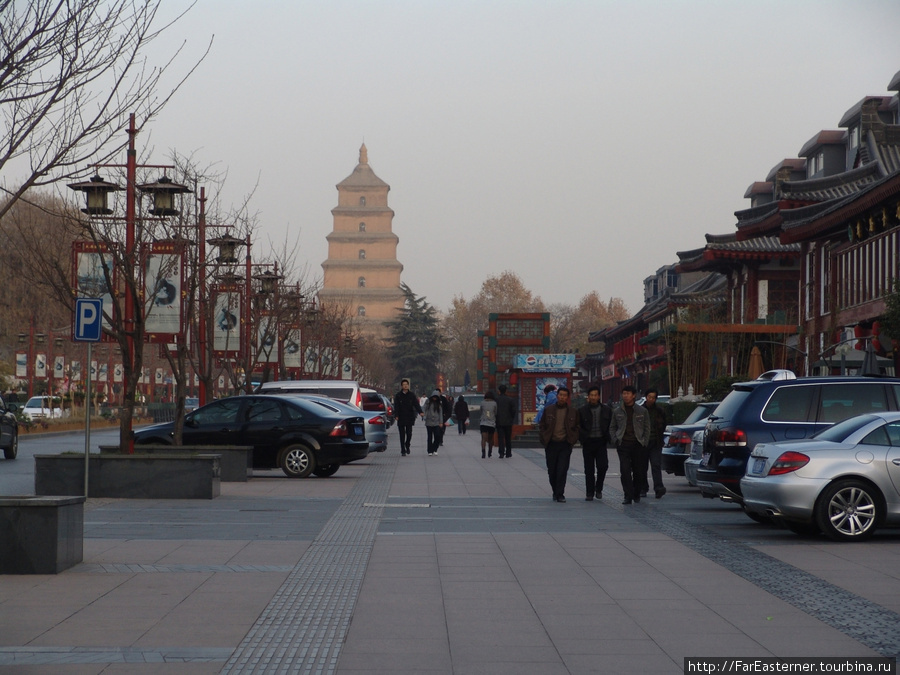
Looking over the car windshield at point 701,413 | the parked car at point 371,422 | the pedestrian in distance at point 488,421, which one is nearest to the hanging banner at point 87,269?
the parked car at point 371,422

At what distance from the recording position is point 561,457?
64.9 ft

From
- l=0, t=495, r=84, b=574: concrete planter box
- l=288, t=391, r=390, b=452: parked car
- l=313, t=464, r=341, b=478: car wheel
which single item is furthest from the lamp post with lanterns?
l=0, t=495, r=84, b=574: concrete planter box

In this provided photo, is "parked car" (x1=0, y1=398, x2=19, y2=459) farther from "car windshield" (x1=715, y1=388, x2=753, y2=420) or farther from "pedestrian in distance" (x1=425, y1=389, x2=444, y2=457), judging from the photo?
"car windshield" (x1=715, y1=388, x2=753, y2=420)

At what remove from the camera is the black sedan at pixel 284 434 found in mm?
24188

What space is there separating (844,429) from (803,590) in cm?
483

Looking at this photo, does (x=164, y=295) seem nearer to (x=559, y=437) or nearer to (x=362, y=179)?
(x=559, y=437)

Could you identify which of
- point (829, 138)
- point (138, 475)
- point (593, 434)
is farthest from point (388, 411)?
point (138, 475)

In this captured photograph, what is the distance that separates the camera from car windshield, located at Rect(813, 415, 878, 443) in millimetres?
14359

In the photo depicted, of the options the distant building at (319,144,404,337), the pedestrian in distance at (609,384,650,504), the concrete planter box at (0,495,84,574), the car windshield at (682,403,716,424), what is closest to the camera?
the concrete planter box at (0,495,84,574)

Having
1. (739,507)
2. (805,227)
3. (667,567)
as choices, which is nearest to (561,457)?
(739,507)

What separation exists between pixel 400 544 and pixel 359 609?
13.8 ft

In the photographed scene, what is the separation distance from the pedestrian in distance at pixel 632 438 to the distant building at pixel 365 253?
479 feet

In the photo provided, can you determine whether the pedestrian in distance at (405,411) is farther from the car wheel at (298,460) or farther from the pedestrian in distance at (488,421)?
the car wheel at (298,460)

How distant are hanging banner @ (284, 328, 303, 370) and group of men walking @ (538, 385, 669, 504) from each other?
95.3 feet
